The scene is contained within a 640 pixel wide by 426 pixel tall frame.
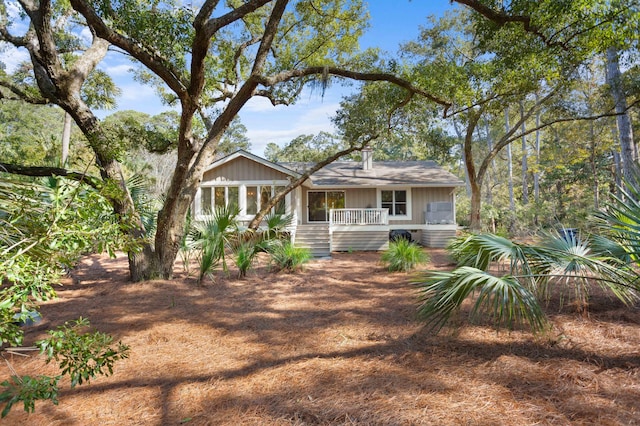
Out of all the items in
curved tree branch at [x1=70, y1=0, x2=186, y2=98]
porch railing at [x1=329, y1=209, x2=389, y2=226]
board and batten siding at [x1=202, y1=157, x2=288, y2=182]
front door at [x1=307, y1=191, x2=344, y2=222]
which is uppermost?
curved tree branch at [x1=70, y1=0, x2=186, y2=98]

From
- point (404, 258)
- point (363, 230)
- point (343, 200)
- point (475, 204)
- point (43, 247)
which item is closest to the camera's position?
point (43, 247)

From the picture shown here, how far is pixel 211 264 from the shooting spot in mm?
7688

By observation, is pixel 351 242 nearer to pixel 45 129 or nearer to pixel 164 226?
pixel 164 226

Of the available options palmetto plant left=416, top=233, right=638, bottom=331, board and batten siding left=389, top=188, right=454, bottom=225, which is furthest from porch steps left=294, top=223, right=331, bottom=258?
palmetto plant left=416, top=233, right=638, bottom=331

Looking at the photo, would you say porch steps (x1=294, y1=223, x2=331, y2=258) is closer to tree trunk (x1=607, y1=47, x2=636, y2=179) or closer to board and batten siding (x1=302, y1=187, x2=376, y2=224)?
board and batten siding (x1=302, y1=187, x2=376, y2=224)

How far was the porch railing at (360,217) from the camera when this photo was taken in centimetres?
1705

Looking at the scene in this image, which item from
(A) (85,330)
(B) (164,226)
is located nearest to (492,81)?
Result: (B) (164,226)

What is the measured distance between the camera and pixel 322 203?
1947 centimetres

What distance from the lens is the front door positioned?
63.5 ft

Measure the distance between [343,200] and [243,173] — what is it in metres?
5.63

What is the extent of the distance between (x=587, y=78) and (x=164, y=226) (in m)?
22.9

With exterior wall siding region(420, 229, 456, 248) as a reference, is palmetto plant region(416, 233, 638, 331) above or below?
above

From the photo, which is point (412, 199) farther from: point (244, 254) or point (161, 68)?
point (161, 68)

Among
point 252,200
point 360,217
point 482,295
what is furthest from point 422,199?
point 482,295
